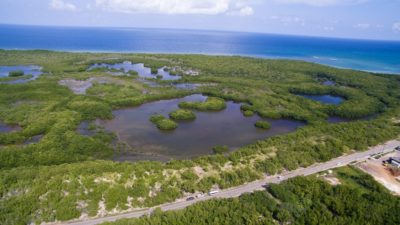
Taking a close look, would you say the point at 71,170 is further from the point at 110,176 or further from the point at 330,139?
the point at 330,139

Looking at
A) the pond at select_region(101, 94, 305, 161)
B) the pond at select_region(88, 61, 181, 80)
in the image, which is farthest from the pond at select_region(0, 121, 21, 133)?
the pond at select_region(88, 61, 181, 80)

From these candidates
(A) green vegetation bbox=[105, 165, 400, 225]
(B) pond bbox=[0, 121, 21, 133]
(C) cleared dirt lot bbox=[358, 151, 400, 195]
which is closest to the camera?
(A) green vegetation bbox=[105, 165, 400, 225]

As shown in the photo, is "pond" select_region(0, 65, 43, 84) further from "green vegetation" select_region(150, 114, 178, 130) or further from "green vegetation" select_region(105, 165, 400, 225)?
"green vegetation" select_region(105, 165, 400, 225)

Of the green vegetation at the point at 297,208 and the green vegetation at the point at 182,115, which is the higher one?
the green vegetation at the point at 182,115

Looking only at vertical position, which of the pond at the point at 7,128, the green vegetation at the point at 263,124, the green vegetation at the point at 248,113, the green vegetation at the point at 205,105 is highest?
the green vegetation at the point at 205,105

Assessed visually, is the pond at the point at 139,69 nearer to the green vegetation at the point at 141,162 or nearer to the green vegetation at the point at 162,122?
the green vegetation at the point at 141,162

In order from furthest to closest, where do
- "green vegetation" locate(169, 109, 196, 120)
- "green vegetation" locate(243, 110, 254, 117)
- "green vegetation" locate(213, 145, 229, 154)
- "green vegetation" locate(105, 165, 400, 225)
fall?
"green vegetation" locate(243, 110, 254, 117) → "green vegetation" locate(169, 109, 196, 120) → "green vegetation" locate(213, 145, 229, 154) → "green vegetation" locate(105, 165, 400, 225)

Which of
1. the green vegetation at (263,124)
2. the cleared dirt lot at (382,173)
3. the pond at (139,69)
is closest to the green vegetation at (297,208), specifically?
the cleared dirt lot at (382,173)
